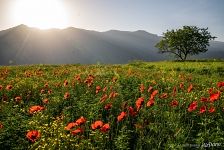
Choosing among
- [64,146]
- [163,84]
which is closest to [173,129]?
[64,146]

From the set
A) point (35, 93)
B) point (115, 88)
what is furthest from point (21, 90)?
point (115, 88)

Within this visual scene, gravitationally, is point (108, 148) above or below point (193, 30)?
below

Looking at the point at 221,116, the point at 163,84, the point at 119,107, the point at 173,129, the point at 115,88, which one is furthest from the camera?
the point at 163,84

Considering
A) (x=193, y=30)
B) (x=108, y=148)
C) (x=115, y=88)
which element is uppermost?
(x=193, y=30)

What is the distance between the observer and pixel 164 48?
7619cm

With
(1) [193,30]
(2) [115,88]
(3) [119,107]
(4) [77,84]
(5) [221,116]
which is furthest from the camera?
(1) [193,30]

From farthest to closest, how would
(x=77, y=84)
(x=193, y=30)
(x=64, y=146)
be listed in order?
(x=193, y=30) → (x=77, y=84) → (x=64, y=146)

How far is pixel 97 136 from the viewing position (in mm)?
6074

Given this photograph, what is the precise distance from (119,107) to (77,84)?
3459mm

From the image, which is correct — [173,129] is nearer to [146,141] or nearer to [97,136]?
[146,141]

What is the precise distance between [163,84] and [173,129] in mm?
7049

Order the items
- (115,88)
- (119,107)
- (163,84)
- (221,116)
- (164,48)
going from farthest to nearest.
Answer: (164,48) → (163,84) → (115,88) → (119,107) → (221,116)

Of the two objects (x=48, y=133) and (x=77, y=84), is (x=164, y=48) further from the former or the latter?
(x=48, y=133)

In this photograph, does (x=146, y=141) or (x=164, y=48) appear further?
(x=164, y=48)
